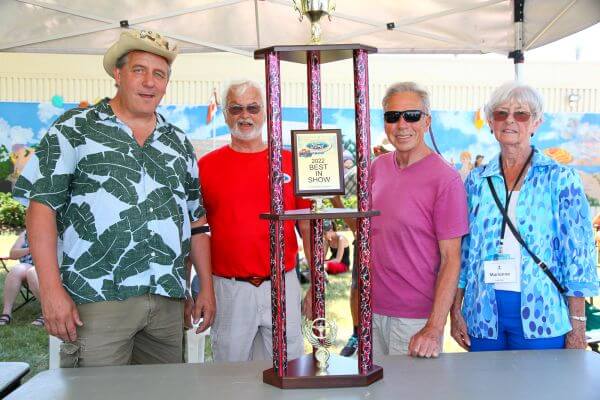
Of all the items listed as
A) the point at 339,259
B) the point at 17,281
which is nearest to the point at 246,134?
the point at 17,281

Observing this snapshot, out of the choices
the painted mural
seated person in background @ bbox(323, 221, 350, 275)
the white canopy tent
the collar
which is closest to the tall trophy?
the collar

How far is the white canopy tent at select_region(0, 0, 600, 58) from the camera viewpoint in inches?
166

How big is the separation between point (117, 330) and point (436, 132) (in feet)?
37.6

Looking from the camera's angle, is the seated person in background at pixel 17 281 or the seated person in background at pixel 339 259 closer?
the seated person in background at pixel 17 281

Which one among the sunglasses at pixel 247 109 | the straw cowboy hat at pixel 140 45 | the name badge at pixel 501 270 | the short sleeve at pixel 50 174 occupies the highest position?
the straw cowboy hat at pixel 140 45

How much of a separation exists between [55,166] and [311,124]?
2.63 feet

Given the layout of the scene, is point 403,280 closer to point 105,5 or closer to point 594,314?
point 594,314

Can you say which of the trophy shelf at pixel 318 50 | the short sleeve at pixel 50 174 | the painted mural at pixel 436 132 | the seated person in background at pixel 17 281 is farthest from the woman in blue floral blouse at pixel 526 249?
the painted mural at pixel 436 132

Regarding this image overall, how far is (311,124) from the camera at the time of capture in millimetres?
1716

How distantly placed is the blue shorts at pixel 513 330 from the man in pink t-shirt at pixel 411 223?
18 cm

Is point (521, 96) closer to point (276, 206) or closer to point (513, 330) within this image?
point (513, 330)

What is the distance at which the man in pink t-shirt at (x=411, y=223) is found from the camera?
217 cm

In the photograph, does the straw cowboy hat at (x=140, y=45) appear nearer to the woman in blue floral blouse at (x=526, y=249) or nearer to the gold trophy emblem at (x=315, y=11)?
the gold trophy emblem at (x=315, y=11)

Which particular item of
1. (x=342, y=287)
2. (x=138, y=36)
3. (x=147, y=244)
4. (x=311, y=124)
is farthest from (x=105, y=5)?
(x=342, y=287)
